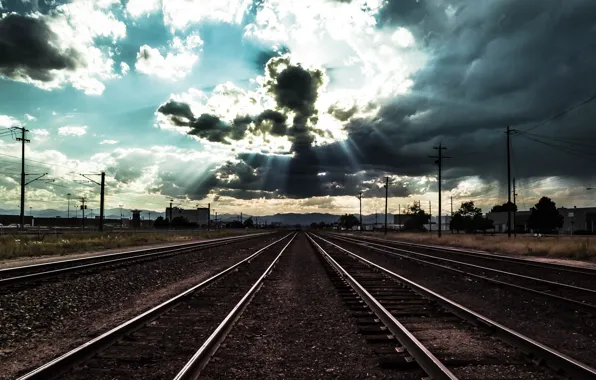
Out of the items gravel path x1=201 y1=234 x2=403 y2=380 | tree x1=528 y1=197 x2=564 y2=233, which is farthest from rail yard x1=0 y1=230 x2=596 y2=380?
tree x1=528 y1=197 x2=564 y2=233

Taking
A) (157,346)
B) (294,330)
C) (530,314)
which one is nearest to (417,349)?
(294,330)

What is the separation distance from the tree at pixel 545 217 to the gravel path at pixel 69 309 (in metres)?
128

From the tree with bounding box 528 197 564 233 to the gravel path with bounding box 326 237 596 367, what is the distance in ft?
407

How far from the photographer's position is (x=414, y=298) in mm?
11828

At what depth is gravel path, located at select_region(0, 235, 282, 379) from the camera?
283 inches

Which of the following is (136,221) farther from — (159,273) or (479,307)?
(479,307)

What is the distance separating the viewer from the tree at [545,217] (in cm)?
12400

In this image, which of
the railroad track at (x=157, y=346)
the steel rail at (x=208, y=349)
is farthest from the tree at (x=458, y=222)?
the steel rail at (x=208, y=349)

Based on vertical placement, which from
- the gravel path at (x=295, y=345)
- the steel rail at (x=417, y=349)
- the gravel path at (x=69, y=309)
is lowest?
the gravel path at (x=69, y=309)

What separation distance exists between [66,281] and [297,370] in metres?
12.4

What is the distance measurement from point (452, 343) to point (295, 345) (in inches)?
97.2

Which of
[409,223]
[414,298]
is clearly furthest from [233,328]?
[409,223]

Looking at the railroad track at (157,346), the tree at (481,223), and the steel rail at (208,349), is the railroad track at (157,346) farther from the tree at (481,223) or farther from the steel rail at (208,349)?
the tree at (481,223)

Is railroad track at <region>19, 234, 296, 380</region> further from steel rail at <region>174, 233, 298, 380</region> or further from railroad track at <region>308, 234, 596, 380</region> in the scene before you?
railroad track at <region>308, 234, 596, 380</region>
